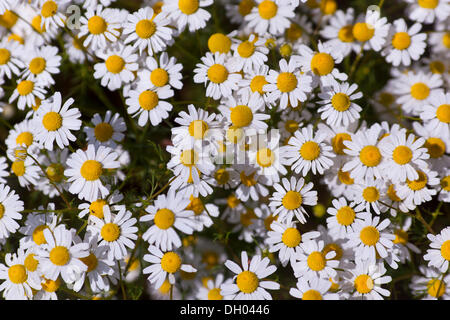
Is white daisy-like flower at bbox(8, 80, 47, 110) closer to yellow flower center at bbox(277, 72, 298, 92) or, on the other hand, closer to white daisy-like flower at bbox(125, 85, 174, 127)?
white daisy-like flower at bbox(125, 85, 174, 127)

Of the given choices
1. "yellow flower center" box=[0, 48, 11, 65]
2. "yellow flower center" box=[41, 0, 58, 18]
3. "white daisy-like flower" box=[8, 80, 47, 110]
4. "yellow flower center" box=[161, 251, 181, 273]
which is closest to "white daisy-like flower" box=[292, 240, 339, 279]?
"yellow flower center" box=[161, 251, 181, 273]

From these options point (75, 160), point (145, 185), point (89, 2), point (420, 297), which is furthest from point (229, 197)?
point (89, 2)

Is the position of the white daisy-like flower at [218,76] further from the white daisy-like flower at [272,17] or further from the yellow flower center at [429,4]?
the yellow flower center at [429,4]

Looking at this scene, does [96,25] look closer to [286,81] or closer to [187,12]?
[187,12]

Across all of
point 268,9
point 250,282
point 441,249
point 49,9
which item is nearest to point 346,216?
point 441,249

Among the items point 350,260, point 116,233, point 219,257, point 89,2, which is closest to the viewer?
point 116,233
